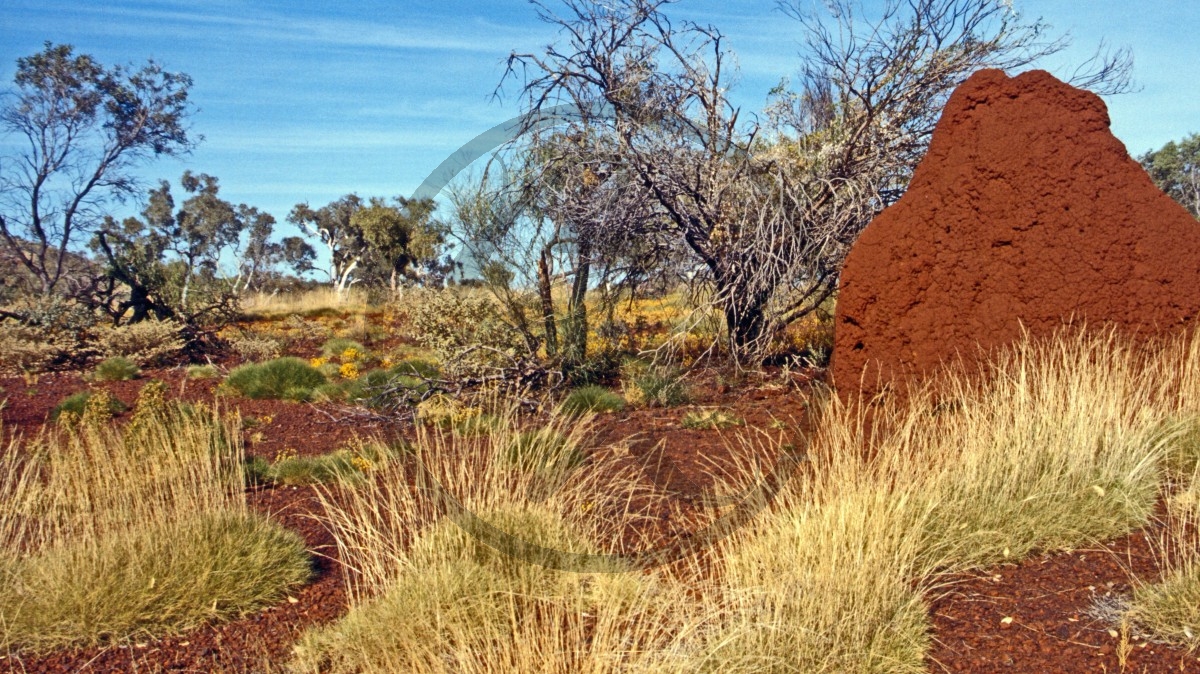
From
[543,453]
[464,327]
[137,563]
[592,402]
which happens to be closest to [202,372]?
[464,327]

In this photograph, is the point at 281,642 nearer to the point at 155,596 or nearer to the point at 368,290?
the point at 155,596

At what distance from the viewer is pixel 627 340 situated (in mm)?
13172

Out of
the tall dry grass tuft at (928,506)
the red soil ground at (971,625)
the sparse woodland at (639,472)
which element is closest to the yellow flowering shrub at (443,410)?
the sparse woodland at (639,472)

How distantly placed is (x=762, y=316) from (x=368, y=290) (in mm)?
20183

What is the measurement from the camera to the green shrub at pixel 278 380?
12.3 metres

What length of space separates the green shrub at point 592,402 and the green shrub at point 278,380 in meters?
3.93

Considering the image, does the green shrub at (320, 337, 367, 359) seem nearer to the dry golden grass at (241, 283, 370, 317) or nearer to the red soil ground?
the dry golden grass at (241, 283, 370, 317)

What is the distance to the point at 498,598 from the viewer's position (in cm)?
451

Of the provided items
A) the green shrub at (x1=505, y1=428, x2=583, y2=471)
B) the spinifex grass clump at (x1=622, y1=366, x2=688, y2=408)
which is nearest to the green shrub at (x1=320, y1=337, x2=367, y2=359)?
the spinifex grass clump at (x1=622, y1=366, x2=688, y2=408)

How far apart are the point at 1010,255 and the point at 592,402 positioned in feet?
14.8

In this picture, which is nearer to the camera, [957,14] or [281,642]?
[281,642]

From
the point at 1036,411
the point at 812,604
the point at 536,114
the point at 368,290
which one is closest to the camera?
the point at 812,604

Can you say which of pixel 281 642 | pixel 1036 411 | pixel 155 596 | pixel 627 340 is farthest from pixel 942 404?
pixel 627 340

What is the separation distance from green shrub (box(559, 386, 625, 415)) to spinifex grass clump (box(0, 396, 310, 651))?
4.42m
